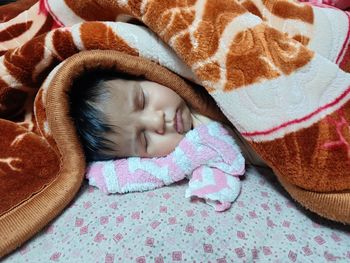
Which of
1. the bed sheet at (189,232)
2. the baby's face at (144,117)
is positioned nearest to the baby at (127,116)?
the baby's face at (144,117)

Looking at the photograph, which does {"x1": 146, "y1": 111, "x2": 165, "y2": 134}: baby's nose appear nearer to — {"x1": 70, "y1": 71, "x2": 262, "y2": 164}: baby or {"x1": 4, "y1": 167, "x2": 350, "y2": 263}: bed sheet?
{"x1": 70, "y1": 71, "x2": 262, "y2": 164}: baby

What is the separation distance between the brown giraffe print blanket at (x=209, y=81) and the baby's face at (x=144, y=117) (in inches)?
2.5

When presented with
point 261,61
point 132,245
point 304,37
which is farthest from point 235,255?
point 304,37

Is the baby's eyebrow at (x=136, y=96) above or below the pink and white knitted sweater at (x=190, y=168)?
above

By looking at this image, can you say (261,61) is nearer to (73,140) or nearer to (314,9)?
(314,9)

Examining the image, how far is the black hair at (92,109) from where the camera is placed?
0.89m

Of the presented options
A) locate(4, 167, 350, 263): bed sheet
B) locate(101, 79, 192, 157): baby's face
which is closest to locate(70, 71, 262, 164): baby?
locate(101, 79, 192, 157): baby's face

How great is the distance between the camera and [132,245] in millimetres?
729

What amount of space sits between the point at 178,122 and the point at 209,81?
0.61ft

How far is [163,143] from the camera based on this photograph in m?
0.92

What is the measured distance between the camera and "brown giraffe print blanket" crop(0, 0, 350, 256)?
2.26 feet

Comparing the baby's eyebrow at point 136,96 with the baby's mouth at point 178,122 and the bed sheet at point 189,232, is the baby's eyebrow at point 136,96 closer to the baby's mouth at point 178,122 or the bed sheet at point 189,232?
the baby's mouth at point 178,122

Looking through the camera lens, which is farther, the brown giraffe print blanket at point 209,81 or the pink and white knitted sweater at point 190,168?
the pink and white knitted sweater at point 190,168

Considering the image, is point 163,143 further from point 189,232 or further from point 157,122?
point 189,232
